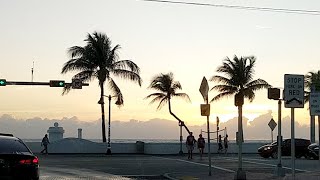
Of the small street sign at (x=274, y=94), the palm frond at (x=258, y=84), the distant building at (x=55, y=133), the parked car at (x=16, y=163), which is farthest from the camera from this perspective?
the palm frond at (x=258, y=84)

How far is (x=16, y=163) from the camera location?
478 inches

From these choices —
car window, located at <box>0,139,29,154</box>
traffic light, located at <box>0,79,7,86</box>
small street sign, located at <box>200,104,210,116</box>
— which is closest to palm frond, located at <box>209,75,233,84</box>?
traffic light, located at <box>0,79,7,86</box>

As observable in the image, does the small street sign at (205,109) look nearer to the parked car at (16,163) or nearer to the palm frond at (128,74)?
the parked car at (16,163)

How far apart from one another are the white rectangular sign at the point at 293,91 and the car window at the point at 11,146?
6.30 m

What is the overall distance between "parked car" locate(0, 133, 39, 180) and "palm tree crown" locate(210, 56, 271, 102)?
42.8 metres

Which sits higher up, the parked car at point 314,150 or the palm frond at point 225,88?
the palm frond at point 225,88

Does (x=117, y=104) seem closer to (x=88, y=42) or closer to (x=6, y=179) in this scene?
(x=88, y=42)

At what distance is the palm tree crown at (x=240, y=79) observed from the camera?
2140 inches

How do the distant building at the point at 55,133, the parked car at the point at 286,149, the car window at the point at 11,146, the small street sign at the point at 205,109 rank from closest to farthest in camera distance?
the car window at the point at 11,146
the small street sign at the point at 205,109
the parked car at the point at 286,149
the distant building at the point at 55,133

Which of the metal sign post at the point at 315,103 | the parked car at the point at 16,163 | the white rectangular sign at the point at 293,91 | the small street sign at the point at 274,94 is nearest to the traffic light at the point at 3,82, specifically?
the small street sign at the point at 274,94

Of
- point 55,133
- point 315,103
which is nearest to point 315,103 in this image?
point 315,103

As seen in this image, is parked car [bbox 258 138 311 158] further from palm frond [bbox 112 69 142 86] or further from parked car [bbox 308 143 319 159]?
palm frond [bbox 112 69 142 86]

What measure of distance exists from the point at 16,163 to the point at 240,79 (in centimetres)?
4343

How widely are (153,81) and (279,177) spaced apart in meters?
32.3
